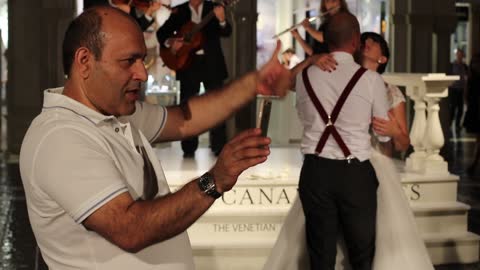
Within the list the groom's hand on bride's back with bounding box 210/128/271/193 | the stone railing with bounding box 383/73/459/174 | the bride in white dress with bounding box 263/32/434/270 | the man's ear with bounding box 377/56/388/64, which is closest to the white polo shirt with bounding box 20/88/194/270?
the groom's hand on bride's back with bounding box 210/128/271/193

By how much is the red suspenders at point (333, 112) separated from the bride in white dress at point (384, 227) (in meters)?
0.27

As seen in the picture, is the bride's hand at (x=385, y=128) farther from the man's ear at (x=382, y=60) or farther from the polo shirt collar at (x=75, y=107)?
the polo shirt collar at (x=75, y=107)

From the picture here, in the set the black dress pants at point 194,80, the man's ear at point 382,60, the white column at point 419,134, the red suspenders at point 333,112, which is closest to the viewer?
the red suspenders at point 333,112

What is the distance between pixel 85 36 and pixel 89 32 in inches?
0.6

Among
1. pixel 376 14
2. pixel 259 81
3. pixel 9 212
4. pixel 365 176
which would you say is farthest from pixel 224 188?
pixel 376 14

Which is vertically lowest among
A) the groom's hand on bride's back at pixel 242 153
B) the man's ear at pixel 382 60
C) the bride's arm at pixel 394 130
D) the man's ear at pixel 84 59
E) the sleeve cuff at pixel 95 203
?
the bride's arm at pixel 394 130

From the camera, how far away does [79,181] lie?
235 cm

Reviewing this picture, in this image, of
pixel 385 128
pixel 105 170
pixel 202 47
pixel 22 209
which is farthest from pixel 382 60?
pixel 22 209

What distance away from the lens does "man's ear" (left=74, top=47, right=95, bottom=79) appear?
2523mm

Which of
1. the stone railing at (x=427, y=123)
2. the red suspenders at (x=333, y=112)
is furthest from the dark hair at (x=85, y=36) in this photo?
the stone railing at (x=427, y=123)

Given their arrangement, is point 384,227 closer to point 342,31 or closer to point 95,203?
point 342,31

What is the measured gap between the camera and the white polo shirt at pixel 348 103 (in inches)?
200

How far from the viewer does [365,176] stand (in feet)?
16.8

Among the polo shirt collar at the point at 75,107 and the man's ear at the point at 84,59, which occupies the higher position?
the man's ear at the point at 84,59
